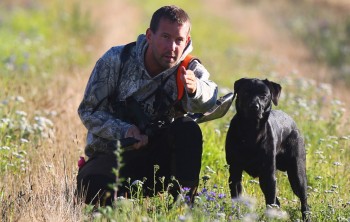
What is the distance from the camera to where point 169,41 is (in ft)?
17.9

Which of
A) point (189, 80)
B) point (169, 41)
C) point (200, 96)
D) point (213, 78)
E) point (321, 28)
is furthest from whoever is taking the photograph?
point (321, 28)

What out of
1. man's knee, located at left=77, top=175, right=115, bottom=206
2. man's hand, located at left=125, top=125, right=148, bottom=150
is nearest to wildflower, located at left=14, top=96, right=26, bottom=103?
man's knee, located at left=77, top=175, right=115, bottom=206

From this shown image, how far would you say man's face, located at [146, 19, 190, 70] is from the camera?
5426 mm

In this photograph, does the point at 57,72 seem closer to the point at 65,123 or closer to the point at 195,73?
the point at 65,123

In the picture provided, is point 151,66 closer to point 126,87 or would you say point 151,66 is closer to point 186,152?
point 126,87

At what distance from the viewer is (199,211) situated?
4.58 m

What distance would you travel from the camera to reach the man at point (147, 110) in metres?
5.46

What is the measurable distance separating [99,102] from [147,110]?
1.10 feet

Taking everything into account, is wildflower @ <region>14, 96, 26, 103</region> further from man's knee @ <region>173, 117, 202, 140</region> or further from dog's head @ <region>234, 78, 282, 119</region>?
man's knee @ <region>173, 117, 202, 140</region>

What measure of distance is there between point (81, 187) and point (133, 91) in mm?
743

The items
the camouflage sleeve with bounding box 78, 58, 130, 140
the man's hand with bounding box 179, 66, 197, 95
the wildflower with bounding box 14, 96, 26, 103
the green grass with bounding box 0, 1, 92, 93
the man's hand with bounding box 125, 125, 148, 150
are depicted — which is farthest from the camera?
the green grass with bounding box 0, 1, 92, 93

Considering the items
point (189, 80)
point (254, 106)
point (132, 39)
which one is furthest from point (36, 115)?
point (132, 39)

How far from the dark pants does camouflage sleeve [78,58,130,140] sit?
21cm

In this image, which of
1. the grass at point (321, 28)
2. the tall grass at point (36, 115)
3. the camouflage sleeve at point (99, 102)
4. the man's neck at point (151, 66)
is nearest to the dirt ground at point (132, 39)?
the tall grass at point (36, 115)
